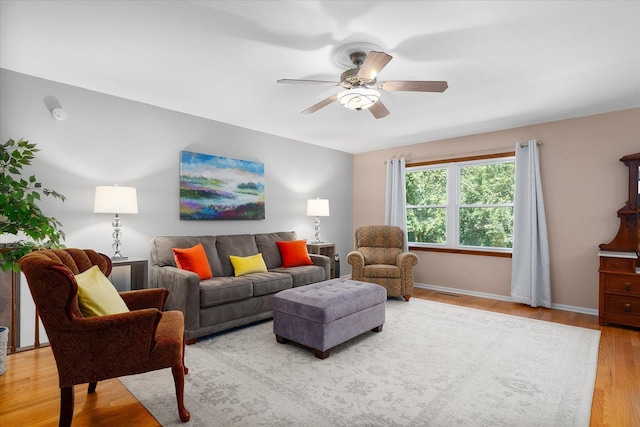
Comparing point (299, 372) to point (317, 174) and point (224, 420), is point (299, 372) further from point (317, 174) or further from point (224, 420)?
point (317, 174)

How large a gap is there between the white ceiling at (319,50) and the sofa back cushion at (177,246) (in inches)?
60.2

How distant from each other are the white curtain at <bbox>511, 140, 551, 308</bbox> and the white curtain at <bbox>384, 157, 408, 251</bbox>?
172cm

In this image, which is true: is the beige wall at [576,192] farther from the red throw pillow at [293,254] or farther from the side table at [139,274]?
the side table at [139,274]


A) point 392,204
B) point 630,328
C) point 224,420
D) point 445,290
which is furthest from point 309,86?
point 630,328

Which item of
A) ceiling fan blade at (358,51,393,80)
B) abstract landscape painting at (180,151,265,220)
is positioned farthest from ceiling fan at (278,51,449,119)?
abstract landscape painting at (180,151,265,220)

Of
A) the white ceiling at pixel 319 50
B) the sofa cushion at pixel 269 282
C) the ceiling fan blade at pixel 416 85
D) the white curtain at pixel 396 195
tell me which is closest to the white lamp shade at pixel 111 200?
the white ceiling at pixel 319 50

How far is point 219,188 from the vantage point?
437cm

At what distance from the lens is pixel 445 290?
17.4ft

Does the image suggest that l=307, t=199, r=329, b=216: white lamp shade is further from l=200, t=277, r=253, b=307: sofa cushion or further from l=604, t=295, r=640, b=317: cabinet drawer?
l=604, t=295, r=640, b=317: cabinet drawer

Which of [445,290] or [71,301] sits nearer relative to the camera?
[71,301]

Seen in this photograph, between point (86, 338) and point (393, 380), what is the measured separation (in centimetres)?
194

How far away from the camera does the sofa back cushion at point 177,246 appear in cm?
355

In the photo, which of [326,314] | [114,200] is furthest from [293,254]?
[114,200]

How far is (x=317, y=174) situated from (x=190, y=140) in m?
2.33
